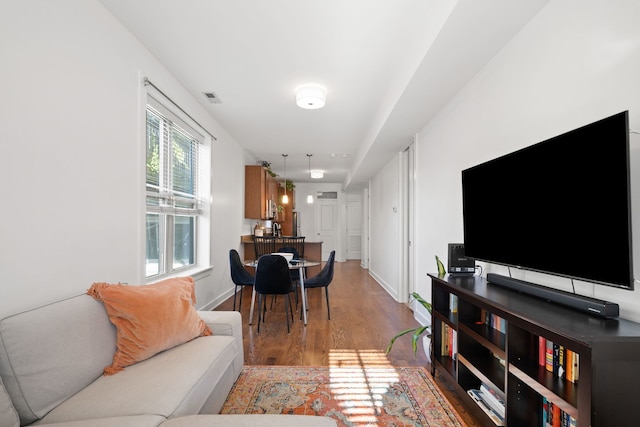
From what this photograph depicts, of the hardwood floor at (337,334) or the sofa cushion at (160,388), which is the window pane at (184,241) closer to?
the hardwood floor at (337,334)

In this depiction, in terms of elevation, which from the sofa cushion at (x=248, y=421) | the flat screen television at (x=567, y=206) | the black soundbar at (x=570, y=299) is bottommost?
the sofa cushion at (x=248, y=421)

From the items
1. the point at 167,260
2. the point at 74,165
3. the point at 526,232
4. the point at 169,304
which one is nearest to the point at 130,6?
the point at 74,165

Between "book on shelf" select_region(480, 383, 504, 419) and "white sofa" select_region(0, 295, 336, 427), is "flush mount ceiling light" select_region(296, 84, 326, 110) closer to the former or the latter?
"white sofa" select_region(0, 295, 336, 427)

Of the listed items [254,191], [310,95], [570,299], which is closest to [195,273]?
[310,95]

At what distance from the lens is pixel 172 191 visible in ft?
10.8

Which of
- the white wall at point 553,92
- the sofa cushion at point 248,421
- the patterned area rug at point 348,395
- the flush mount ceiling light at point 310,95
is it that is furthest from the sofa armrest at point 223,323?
the flush mount ceiling light at point 310,95

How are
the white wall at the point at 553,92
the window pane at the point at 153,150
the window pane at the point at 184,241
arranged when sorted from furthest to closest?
1. the window pane at the point at 184,241
2. the window pane at the point at 153,150
3. the white wall at the point at 553,92

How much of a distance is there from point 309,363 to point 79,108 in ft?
8.08

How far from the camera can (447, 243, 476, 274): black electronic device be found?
235 cm

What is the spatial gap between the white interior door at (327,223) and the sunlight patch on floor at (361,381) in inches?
276

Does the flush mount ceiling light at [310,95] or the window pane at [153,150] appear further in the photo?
the flush mount ceiling light at [310,95]

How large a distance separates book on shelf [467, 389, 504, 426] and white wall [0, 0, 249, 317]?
Answer: 2.45 metres

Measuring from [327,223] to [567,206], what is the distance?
28.1 feet

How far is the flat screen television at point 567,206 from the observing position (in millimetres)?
1174
